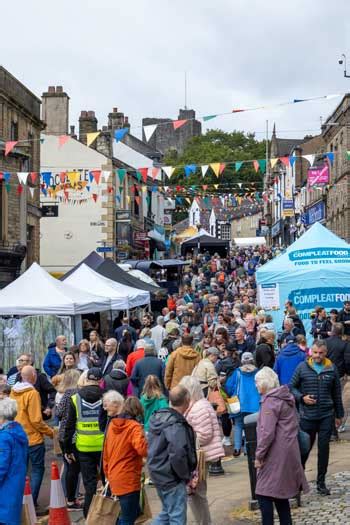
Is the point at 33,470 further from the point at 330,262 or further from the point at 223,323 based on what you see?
the point at 330,262

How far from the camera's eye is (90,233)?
40656 millimetres

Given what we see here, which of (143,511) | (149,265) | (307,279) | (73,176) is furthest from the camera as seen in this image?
(149,265)

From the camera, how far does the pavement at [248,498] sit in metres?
8.70

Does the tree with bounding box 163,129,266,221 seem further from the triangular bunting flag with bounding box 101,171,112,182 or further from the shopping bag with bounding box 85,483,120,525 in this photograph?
the shopping bag with bounding box 85,483,120,525

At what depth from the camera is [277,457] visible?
24.6 ft

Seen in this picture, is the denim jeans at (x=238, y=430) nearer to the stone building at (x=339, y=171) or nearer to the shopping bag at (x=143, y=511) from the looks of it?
the shopping bag at (x=143, y=511)

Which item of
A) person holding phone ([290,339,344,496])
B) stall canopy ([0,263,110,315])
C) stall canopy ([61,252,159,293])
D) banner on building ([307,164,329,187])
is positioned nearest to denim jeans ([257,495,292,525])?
person holding phone ([290,339,344,496])

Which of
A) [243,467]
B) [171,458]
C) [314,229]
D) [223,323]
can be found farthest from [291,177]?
[171,458]

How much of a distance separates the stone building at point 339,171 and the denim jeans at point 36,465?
97.2 ft

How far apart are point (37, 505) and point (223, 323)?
9321 millimetres

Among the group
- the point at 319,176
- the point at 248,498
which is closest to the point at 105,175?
the point at 319,176

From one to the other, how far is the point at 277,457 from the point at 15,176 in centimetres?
2155

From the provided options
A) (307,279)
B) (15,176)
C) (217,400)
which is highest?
(15,176)

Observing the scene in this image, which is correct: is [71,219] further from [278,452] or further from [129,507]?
[278,452]
